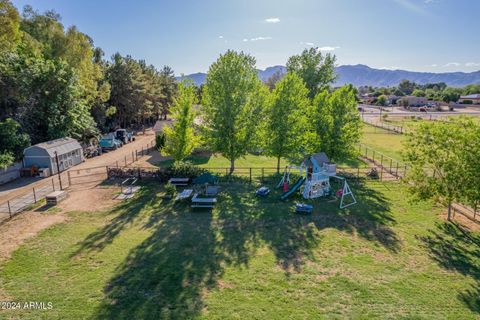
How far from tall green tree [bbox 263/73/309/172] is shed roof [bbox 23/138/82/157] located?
68.3 ft

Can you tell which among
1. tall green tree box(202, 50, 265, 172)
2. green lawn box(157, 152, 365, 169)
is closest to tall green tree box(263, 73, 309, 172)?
tall green tree box(202, 50, 265, 172)

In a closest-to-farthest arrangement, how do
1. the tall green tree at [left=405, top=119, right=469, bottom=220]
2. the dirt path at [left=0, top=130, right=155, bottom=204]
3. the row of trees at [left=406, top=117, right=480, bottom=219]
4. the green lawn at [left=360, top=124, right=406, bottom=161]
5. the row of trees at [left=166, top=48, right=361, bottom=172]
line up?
the row of trees at [left=406, top=117, right=480, bottom=219], the tall green tree at [left=405, top=119, right=469, bottom=220], the dirt path at [left=0, top=130, right=155, bottom=204], the row of trees at [left=166, top=48, right=361, bottom=172], the green lawn at [left=360, top=124, right=406, bottom=161]

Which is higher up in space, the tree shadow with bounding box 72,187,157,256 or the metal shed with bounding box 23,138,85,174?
the metal shed with bounding box 23,138,85,174

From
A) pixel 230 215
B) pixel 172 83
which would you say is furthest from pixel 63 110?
pixel 172 83

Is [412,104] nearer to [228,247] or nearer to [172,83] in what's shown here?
[172,83]

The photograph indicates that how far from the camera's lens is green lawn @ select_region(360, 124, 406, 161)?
3764 centimetres

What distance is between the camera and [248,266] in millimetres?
12773

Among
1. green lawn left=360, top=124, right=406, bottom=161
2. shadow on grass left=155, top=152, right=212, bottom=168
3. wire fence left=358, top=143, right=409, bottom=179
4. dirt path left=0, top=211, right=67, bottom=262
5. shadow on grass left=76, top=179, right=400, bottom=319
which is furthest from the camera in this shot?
green lawn left=360, top=124, right=406, bottom=161

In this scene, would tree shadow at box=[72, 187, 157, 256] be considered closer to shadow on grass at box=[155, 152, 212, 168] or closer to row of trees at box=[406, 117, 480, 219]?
shadow on grass at box=[155, 152, 212, 168]

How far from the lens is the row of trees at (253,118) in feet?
84.9

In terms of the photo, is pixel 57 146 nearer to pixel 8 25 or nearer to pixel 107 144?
pixel 107 144

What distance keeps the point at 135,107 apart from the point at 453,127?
163 ft

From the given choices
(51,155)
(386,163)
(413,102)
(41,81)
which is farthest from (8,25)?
(413,102)

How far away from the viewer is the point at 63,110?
110 feet
